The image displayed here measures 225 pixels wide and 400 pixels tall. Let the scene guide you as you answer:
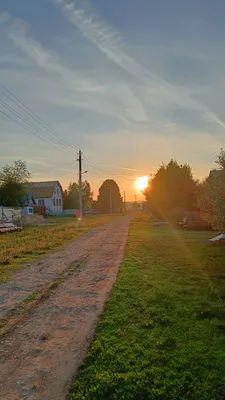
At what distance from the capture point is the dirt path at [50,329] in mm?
3965

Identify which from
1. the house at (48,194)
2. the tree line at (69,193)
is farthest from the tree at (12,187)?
the house at (48,194)

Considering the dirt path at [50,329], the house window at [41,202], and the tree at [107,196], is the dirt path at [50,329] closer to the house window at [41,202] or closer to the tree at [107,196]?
the house window at [41,202]

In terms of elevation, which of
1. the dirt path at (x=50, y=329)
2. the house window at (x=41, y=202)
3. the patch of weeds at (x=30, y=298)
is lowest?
the dirt path at (x=50, y=329)

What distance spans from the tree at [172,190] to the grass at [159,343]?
29.7 meters

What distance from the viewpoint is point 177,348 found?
482 cm

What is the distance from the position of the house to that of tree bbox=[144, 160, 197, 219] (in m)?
33.0

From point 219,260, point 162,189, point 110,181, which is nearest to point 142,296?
point 219,260

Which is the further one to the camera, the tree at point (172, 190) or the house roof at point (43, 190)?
the house roof at point (43, 190)

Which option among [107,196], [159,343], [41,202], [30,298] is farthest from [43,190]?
[159,343]

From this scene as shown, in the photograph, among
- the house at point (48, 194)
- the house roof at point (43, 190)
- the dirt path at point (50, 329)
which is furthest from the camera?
the house roof at point (43, 190)

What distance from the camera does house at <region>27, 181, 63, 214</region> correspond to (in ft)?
238

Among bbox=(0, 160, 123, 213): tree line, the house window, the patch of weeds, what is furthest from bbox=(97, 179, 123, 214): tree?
the patch of weeds

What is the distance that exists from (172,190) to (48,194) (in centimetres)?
3884

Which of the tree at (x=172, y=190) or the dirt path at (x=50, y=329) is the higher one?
the tree at (x=172, y=190)
